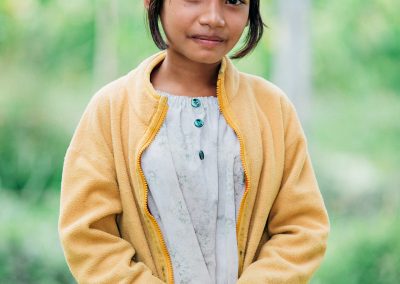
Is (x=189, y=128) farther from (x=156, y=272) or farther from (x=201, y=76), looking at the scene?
(x=156, y=272)

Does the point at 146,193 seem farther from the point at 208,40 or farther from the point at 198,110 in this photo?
the point at 208,40

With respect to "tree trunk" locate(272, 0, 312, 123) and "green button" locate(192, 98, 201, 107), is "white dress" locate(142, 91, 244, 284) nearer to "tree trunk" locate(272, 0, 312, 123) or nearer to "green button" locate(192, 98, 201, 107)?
"green button" locate(192, 98, 201, 107)

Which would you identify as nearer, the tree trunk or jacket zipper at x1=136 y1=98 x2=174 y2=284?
jacket zipper at x1=136 y1=98 x2=174 y2=284

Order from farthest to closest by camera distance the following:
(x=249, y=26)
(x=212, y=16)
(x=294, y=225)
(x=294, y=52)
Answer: (x=294, y=52) → (x=249, y=26) → (x=294, y=225) → (x=212, y=16)

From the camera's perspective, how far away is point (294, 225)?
179cm

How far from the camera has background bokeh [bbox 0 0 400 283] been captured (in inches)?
148

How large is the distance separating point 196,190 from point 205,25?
13.6 inches

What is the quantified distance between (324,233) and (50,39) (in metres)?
2.62

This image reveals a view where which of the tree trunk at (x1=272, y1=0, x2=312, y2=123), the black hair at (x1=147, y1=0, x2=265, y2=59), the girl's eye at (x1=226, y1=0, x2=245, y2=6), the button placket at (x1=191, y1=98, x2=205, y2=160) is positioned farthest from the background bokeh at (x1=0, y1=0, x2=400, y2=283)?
the girl's eye at (x1=226, y1=0, x2=245, y2=6)

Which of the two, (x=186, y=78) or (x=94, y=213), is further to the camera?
(x=186, y=78)

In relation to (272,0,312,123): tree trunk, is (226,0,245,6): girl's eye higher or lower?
higher

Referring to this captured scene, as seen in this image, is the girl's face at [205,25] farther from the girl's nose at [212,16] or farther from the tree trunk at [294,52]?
the tree trunk at [294,52]

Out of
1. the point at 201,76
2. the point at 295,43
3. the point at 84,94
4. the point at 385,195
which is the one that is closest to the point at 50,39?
the point at 84,94

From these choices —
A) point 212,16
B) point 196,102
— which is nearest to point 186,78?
point 196,102
